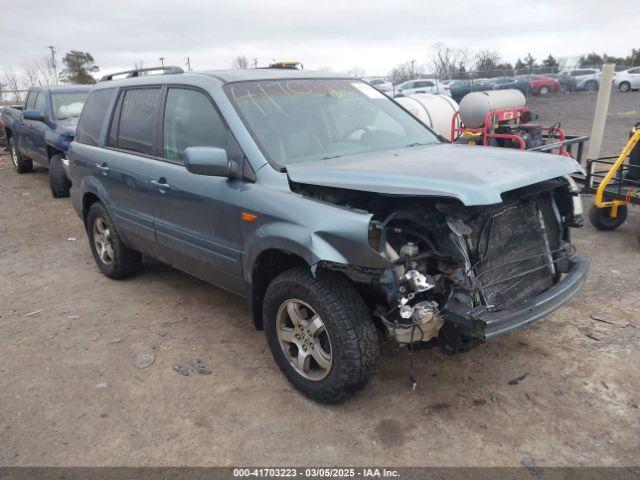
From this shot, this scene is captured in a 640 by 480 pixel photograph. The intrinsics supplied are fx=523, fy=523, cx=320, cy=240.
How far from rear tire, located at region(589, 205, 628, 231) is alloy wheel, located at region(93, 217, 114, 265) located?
215 inches

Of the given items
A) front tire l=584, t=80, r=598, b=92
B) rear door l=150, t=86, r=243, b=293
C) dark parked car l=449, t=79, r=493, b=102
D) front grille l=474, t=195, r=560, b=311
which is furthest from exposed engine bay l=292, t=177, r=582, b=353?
front tire l=584, t=80, r=598, b=92

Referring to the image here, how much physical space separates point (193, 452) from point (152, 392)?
2.31 ft

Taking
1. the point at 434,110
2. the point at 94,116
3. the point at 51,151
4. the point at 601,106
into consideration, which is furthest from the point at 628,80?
the point at 94,116

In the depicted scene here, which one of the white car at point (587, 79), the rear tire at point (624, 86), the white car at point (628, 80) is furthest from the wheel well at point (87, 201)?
the white car at point (587, 79)

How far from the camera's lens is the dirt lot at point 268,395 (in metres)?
2.81

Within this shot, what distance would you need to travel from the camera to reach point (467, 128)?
9.16m

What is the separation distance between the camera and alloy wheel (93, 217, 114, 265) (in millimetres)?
5168

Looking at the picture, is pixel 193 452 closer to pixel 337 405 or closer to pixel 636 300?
pixel 337 405

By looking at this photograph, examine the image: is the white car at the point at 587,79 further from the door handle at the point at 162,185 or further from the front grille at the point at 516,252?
the door handle at the point at 162,185

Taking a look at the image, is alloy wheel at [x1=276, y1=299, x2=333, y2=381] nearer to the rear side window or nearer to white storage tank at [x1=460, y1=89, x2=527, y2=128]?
the rear side window

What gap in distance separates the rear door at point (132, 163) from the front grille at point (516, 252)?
8.59ft

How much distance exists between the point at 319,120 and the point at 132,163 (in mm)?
1686

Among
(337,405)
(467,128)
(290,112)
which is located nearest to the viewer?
(337,405)

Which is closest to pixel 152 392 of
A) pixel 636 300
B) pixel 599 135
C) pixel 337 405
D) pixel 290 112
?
pixel 337 405
